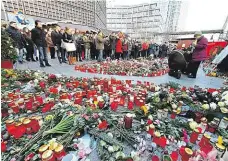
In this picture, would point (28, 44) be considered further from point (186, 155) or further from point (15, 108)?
point (186, 155)

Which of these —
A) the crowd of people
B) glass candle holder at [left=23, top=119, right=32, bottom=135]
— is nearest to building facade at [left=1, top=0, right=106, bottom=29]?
the crowd of people

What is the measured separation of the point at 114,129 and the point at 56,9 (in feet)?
135

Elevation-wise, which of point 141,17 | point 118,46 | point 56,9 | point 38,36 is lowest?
point 118,46

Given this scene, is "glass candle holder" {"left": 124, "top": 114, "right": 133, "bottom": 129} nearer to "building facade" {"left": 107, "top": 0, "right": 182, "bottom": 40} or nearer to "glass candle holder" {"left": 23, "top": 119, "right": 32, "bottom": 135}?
"glass candle holder" {"left": 23, "top": 119, "right": 32, "bottom": 135}

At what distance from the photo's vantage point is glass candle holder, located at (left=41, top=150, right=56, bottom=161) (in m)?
1.41

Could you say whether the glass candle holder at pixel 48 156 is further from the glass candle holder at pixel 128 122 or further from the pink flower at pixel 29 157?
the glass candle holder at pixel 128 122

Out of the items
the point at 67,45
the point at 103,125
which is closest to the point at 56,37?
the point at 67,45

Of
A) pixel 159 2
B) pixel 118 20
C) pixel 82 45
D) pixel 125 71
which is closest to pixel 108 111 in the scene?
pixel 125 71

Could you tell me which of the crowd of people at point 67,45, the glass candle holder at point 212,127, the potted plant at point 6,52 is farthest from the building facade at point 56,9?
the glass candle holder at point 212,127

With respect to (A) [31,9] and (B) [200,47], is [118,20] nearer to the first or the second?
(A) [31,9]

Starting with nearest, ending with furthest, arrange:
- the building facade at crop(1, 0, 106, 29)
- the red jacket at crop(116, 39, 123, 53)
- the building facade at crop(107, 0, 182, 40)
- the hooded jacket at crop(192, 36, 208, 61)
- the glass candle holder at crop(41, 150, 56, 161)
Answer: the glass candle holder at crop(41, 150, 56, 161)
the hooded jacket at crop(192, 36, 208, 61)
the red jacket at crop(116, 39, 123, 53)
the building facade at crop(1, 0, 106, 29)
the building facade at crop(107, 0, 182, 40)

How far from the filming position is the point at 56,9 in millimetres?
36125

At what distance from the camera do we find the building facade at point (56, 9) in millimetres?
27100

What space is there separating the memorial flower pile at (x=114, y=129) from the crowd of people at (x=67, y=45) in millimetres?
4205
